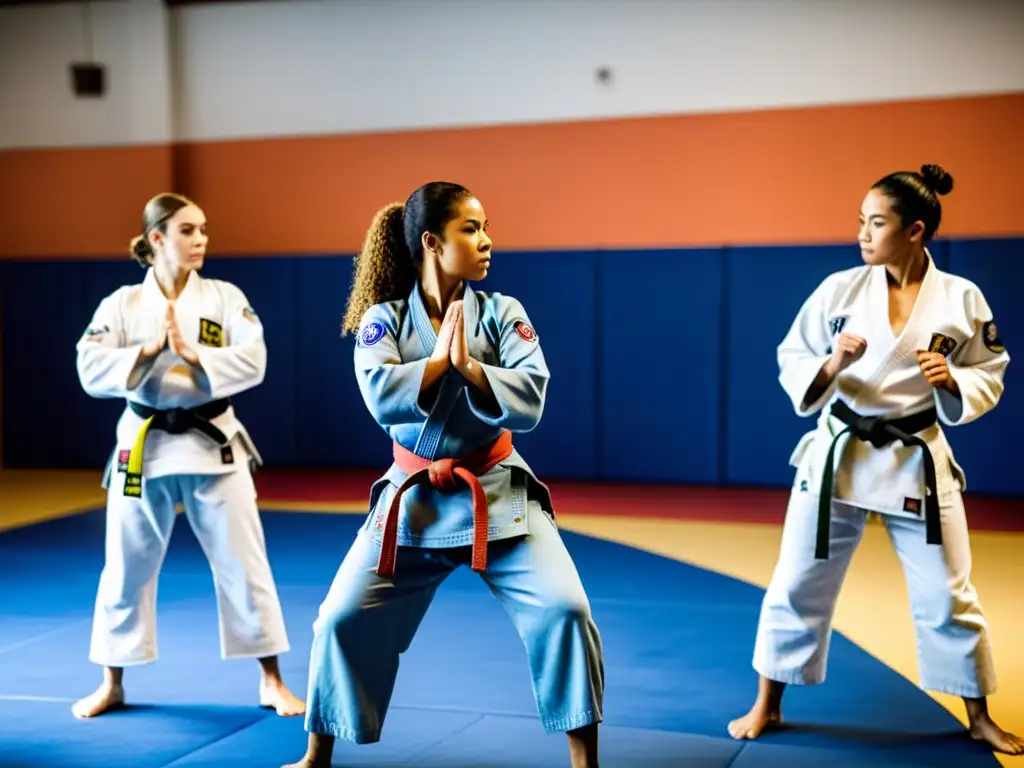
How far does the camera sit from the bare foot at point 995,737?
318 cm

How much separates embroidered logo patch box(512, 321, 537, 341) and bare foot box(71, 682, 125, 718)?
1.77 metres

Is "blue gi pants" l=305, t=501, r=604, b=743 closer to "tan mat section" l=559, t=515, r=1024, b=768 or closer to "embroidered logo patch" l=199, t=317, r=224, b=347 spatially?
"tan mat section" l=559, t=515, r=1024, b=768

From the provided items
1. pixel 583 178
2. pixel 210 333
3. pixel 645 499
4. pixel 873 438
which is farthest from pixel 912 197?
pixel 583 178

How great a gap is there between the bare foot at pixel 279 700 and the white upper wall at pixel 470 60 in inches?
223

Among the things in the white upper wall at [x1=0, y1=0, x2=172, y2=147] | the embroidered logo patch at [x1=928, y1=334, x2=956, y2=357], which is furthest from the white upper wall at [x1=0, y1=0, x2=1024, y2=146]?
the embroidered logo patch at [x1=928, y1=334, x2=956, y2=357]

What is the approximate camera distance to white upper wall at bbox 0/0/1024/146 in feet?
25.8

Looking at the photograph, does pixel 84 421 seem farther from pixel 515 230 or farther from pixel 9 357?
pixel 515 230

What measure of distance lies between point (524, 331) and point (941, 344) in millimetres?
1212

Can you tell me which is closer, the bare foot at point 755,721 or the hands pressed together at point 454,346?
the hands pressed together at point 454,346

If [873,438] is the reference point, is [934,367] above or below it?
above

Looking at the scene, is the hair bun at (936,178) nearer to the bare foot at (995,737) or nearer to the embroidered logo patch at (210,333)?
the bare foot at (995,737)

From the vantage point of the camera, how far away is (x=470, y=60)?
867 centimetres

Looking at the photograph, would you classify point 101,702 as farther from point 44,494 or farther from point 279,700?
point 44,494

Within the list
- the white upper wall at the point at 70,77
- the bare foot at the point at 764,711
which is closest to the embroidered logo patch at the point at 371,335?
the bare foot at the point at 764,711
